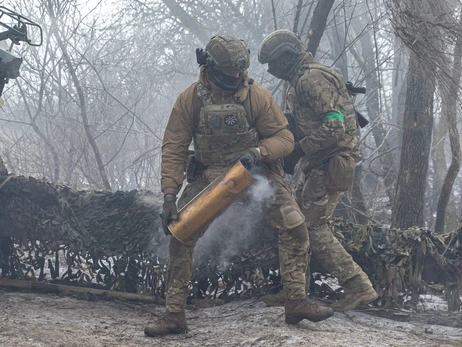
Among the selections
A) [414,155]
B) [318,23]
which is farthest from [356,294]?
[318,23]

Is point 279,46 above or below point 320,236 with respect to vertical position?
above

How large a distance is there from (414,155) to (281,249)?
3.01m

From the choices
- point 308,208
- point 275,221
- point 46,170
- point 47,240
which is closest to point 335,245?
point 308,208

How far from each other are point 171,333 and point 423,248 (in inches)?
82.1

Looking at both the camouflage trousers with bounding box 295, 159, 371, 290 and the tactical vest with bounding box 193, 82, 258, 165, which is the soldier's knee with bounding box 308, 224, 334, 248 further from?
the tactical vest with bounding box 193, 82, 258, 165

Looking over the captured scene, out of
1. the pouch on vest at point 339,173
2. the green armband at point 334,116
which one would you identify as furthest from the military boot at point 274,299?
the green armband at point 334,116

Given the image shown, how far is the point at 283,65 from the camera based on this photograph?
4.76 metres

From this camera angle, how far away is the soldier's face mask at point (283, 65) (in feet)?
15.5

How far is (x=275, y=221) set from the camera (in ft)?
13.6

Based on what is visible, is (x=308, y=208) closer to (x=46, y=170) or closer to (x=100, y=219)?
(x=100, y=219)

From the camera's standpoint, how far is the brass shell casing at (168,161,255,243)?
12.4ft

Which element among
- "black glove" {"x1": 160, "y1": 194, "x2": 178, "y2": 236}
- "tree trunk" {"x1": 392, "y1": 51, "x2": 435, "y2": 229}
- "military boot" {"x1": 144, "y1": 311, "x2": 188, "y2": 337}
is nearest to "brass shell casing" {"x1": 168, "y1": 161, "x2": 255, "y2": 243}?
"black glove" {"x1": 160, "y1": 194, "x2": 178, "y2": 236}

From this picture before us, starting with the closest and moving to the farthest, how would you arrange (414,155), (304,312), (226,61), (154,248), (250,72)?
(304,312) < (226,61) < (154,248) < (414,155) < (250,72)

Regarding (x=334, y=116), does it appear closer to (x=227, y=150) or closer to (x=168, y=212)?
(x=227, y=150)
